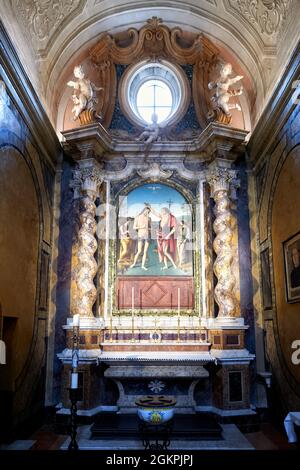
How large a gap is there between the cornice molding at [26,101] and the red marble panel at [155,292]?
322 centimetres

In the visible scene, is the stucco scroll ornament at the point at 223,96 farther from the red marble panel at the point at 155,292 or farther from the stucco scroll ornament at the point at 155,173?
the red marble panel at the point at 155,292

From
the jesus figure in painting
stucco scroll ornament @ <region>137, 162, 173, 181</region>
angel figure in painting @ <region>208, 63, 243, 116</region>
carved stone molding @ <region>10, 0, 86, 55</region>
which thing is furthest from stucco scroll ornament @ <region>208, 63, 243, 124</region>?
carved stone molding @ <region>10, 0, 86, 55</region>

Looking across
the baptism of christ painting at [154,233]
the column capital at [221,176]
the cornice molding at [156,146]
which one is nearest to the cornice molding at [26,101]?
the cornice molding at [156,146]

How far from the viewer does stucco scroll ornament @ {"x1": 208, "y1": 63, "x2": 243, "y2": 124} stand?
10.0m

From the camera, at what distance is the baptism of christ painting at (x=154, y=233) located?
9.98m

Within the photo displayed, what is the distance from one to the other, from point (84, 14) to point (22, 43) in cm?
236

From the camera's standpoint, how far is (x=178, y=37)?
1096 centimetres

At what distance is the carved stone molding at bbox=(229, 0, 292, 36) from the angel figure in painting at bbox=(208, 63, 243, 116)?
1.04 meters

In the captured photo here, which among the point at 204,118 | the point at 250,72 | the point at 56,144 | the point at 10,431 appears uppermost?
the point at 250,72

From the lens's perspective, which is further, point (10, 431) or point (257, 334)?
point (257, 334)

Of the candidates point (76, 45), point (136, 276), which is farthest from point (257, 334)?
point (76, 45)

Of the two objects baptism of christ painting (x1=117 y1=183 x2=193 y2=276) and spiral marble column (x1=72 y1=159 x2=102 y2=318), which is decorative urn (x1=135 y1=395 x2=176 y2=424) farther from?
baptism of christ painting (x1=117 y1=183 x2=193 y2=276)

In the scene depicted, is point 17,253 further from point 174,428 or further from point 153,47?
point 153,47

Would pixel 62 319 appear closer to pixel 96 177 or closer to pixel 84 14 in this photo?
pixel 96 177
